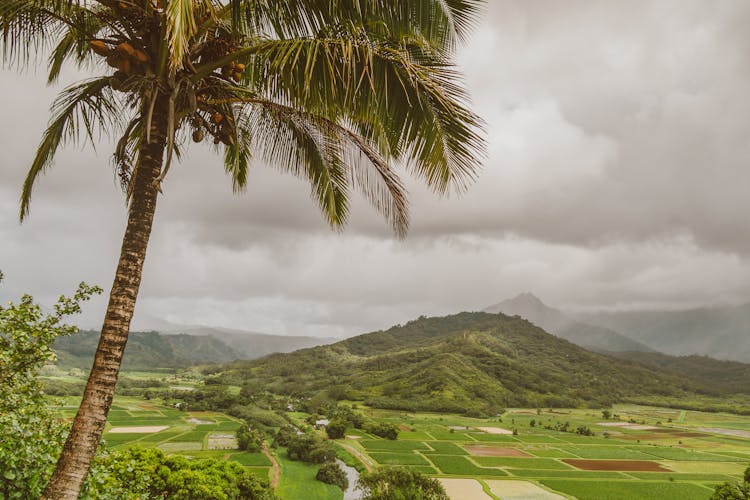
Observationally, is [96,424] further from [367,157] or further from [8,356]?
[367,157]

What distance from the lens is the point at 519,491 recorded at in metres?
38.8

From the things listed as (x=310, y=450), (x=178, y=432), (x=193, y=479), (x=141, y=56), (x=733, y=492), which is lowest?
(x=178, y=432)

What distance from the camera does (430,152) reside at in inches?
201

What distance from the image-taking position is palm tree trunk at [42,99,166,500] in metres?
4.01

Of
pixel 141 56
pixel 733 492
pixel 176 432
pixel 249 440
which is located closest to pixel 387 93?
pixel 141 56

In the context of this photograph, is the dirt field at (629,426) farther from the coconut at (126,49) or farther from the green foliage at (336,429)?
the coconut at (126,49)

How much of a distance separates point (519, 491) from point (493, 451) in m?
17.3

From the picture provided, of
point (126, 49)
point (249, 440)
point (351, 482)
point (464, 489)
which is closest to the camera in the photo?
point (126, 49)

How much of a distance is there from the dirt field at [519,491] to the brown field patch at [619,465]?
12180 mm

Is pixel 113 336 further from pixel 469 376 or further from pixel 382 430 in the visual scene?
pixel 469 376

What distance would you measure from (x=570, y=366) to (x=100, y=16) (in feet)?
495

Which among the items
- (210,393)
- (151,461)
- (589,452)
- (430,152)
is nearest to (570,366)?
(589,452)

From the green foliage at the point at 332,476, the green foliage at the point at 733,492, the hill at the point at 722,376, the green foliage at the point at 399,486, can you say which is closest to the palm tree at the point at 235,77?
the green foliage at the point at 733,492

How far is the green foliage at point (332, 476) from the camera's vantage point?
36.5 meters
